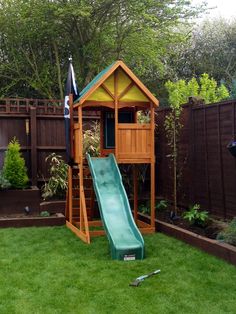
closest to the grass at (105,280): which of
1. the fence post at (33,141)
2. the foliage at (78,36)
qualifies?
the fence post at (33,141)

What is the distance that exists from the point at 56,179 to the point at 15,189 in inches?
40.3

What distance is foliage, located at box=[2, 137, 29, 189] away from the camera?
8.70m

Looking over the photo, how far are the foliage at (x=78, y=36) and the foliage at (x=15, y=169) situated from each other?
405 inches

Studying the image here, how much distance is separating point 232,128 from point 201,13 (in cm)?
1422

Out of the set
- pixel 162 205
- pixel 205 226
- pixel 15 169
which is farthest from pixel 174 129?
pixel 15 169

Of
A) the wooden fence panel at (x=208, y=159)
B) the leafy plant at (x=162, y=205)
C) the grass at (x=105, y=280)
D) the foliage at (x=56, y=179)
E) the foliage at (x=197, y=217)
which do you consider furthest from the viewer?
the foliage at (x=56, y=179)

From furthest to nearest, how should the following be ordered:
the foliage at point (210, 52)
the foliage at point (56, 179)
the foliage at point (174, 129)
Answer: the foliage at point (210, 52) → the foliage at point (56, 179) → the foliage at point (174, 129)

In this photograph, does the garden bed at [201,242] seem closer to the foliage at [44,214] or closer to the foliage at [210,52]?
the foliage at [44,214]

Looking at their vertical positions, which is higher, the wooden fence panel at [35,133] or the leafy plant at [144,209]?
the wooden fence panel at [35,133]

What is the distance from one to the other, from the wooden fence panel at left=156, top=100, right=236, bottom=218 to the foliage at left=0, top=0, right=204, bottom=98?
10681 mm

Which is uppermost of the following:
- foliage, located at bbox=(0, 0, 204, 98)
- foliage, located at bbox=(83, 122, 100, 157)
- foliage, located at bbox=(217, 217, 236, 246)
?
foliage, located at bbox=(0, 0, 204, 98)

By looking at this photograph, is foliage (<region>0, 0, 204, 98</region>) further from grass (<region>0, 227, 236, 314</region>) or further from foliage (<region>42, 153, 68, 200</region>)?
grass (<region>0, 227, 236, 314</region>)

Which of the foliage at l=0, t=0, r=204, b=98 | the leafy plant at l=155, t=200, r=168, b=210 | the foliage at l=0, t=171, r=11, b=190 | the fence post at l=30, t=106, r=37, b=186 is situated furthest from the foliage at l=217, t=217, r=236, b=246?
the foliage at l=0, t=0, r=204, b=98

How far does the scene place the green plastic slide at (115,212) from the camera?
18.4 ft
